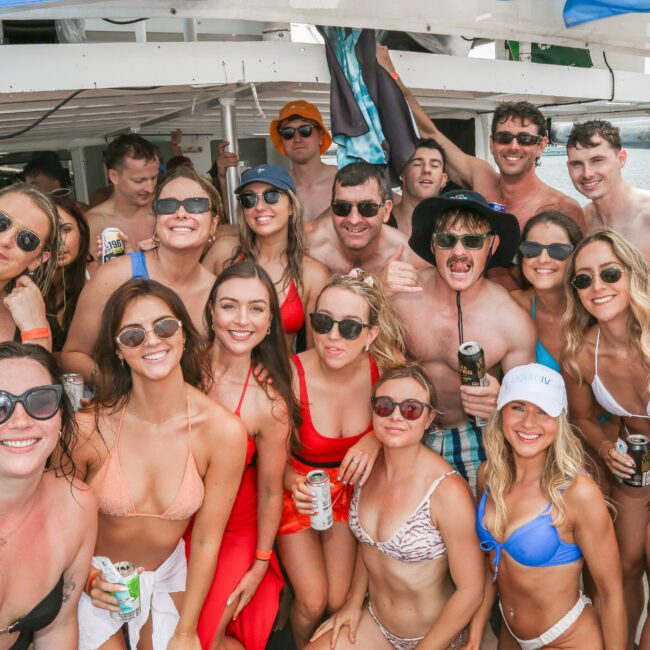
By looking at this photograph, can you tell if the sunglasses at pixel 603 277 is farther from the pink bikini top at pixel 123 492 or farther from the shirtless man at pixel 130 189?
the shirtless man at pixel 130 189

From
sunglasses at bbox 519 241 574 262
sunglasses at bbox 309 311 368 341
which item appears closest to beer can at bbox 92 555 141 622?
sunglasses at bbox 309 311 368 341

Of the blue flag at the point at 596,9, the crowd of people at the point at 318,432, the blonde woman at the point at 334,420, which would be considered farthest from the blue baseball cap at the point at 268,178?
the blue flag at the point at 596,9

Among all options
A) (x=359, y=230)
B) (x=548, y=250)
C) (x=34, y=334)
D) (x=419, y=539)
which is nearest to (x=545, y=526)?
(x=419, y=539)

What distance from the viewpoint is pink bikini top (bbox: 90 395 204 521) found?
2.71 meters

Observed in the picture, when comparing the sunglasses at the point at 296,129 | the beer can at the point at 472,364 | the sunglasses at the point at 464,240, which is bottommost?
the beer can at the point at 472,364

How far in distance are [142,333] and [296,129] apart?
2.57m

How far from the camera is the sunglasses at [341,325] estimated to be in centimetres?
319

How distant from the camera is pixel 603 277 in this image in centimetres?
310

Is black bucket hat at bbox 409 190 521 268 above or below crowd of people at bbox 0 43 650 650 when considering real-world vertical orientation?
above

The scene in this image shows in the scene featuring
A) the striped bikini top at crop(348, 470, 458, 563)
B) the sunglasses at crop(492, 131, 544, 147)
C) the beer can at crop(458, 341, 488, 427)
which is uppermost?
the sunglasses at crop(492, 131, 544, 147)

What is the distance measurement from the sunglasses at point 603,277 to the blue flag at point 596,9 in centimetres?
214

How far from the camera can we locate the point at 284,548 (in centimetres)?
342

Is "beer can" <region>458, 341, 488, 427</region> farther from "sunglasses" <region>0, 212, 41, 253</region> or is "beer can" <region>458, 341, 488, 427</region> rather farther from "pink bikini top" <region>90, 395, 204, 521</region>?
"sunglasses" <region>0, 212, 41, 253</region>

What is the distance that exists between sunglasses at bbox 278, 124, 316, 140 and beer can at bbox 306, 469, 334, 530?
2712 millimetres
